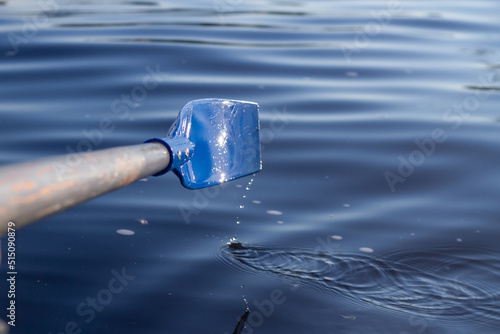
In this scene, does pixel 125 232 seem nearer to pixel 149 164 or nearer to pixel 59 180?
pixel 149 164

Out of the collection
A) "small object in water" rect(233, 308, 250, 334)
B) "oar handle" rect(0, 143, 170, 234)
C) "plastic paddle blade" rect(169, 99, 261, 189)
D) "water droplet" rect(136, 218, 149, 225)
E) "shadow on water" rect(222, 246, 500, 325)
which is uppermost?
"oar handle" rect(0, 143, 170, 234)

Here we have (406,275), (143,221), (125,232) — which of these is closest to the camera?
(406,275)

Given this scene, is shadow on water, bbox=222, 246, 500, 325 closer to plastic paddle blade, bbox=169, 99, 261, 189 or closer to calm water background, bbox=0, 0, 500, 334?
calm water background, bbox=0, 0, 500, 334

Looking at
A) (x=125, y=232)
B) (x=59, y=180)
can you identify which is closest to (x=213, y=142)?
(x=125, y=232)

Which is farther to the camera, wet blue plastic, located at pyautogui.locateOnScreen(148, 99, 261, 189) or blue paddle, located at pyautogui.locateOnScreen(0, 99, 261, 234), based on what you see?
wet blue plastic, located at pyautogui.locateOnScreen(148, 99, 261, 189)

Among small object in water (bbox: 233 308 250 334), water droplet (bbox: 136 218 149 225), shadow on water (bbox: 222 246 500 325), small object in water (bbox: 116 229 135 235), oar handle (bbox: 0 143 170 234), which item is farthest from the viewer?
water droplet (bbox: 136 218 149 225)

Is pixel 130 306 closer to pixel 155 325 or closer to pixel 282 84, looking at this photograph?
pixel 155 325

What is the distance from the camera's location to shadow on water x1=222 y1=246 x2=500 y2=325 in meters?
2.41

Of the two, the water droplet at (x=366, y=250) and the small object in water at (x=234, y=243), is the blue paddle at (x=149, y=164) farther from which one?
the water droplet at (x=366, y=250)

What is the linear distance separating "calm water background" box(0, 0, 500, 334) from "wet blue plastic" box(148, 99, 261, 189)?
42 cm

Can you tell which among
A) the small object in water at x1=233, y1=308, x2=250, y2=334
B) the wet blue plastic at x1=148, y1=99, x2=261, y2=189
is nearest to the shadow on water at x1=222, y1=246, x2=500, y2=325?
the small object in water at x1=233, y1=308, x2=250, y2=334

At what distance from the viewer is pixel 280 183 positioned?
11.7 feet

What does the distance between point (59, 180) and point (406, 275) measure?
5.33 feet

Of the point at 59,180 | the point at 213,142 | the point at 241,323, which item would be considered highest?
the point at 59,180
